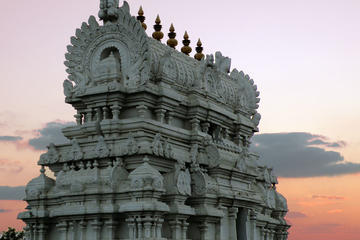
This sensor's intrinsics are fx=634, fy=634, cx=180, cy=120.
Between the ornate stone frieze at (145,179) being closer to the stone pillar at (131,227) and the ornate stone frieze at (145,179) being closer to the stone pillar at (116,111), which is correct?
the stone pillar at (131,227)

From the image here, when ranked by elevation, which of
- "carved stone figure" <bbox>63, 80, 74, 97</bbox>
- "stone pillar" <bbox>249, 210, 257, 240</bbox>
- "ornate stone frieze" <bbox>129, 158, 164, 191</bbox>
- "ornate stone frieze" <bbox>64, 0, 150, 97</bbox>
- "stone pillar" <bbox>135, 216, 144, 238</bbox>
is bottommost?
"stone pillar" <bbox>135, 216, 144, 238</bbox>

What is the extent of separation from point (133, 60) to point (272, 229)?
15328mm

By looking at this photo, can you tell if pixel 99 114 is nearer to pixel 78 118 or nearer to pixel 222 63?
pixel 78 118

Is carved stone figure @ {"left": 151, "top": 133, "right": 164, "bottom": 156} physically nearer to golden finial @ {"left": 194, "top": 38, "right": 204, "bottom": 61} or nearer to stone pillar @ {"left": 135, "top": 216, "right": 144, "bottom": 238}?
stone pillar @ {"left": 135, "top": 216, "right": 144, "bottom": 238}

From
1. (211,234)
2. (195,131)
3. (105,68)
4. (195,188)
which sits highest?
(105,68)

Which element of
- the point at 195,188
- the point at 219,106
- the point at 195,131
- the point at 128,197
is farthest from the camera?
the point at 219,106

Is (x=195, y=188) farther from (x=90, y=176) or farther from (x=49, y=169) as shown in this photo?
(x=49, y=169)

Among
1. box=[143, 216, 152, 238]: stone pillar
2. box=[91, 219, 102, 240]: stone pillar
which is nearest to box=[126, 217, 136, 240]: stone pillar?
box=[143, 216, 152, 238]: stone pillar

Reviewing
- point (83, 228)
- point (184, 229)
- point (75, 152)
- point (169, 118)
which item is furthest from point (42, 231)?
point (169, 118)

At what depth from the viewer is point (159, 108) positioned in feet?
100

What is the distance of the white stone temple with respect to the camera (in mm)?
27500

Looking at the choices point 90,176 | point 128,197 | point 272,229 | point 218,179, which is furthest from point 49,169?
point 272,229

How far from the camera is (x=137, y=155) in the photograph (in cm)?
2814

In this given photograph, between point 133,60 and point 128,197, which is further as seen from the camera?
point 133,60
